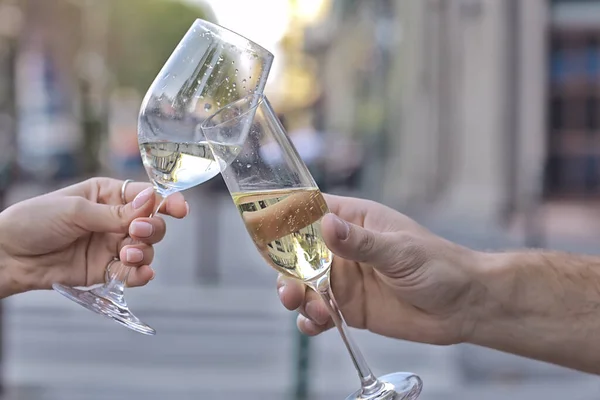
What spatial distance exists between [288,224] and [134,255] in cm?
56

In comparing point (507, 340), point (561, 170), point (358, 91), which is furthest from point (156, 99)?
point (358, 91)

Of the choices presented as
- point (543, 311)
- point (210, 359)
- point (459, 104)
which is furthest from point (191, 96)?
point (459, 104)

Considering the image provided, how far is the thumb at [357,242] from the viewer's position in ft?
5.22

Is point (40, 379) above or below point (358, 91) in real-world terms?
below

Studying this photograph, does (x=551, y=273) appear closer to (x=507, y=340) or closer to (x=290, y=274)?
(x=507, y=340)

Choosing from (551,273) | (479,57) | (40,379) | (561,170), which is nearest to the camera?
(551,273)

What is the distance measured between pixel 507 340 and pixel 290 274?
0.69m

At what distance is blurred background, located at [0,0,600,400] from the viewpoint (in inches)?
226

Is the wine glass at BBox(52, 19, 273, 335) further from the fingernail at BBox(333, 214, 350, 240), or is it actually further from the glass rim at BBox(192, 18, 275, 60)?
the fingernail at BBox(333, 214, 350, 240)

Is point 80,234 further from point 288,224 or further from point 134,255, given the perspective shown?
point 288,224

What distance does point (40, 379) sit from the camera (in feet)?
18.6

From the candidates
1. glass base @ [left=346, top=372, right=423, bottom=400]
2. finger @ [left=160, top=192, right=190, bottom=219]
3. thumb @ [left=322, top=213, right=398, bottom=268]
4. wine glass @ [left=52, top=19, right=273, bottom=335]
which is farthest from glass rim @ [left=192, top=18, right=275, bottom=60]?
glass base @ [left=346, top=372, right=423, bottom=400]

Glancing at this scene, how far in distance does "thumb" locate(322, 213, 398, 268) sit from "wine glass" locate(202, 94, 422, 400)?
0.05 meters

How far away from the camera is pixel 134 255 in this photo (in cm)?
206
